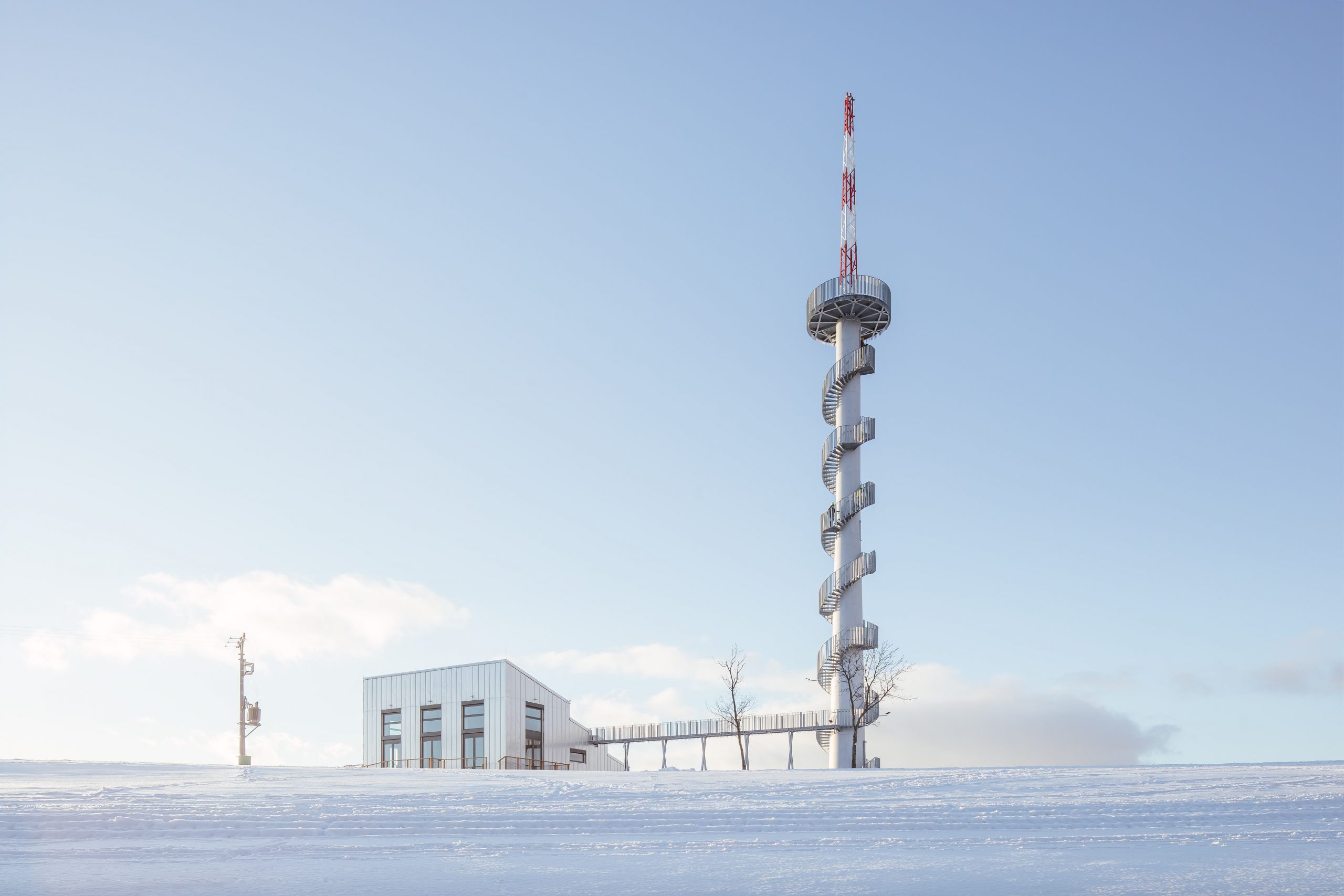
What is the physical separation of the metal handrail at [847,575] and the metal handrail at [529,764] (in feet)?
46.5

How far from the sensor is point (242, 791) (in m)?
18.5

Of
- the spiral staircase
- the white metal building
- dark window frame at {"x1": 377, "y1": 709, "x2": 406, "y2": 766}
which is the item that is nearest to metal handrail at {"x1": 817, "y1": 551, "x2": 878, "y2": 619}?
the spiral staircase

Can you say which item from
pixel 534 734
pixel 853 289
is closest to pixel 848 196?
pixel 853 289

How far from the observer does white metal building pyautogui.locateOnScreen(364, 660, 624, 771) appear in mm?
46812

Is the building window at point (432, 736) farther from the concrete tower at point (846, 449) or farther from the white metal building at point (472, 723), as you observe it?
the concrete tower at point (846, 449)

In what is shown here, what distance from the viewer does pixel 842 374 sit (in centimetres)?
4803

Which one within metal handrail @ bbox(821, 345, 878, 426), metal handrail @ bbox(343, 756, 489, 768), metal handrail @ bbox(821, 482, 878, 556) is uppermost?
metal handrail @ bbox(821, 345, 878, 426)

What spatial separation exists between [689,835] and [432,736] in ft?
124

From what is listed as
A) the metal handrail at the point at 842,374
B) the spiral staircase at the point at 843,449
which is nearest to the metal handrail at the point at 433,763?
the spiral staircase at the point at 843,449

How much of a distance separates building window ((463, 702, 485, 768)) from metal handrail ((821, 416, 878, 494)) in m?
19.0

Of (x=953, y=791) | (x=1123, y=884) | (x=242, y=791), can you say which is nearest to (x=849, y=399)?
(x=953, y=791)

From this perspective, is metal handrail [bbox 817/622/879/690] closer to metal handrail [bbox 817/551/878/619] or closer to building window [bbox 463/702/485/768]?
metal handrail [bbox 817/551/878/619]

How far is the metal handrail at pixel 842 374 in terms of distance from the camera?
4797 cm

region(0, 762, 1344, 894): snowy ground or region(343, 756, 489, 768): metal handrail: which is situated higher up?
region(0, 762, 1344, 894): snowy ground
